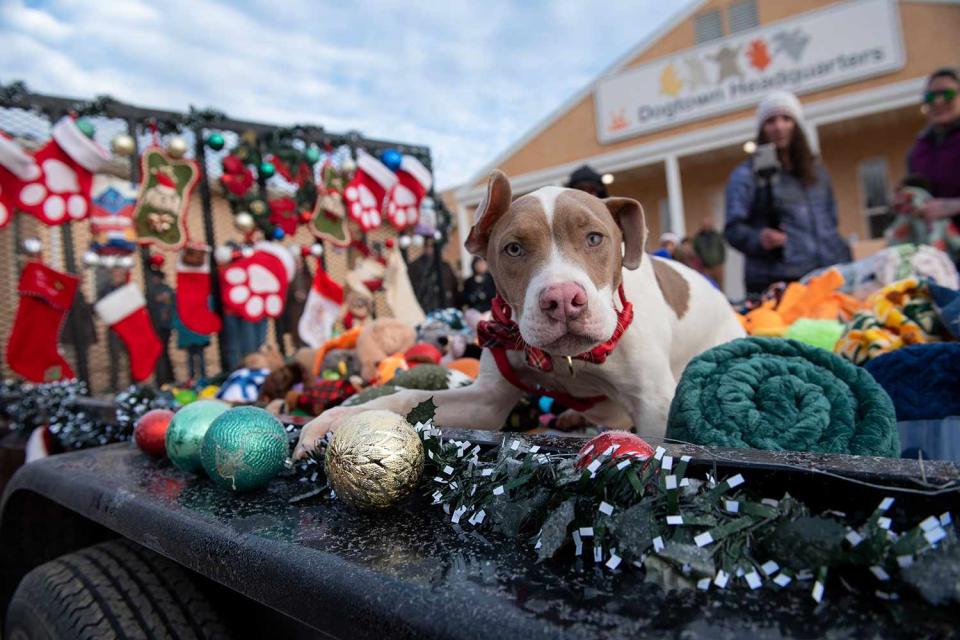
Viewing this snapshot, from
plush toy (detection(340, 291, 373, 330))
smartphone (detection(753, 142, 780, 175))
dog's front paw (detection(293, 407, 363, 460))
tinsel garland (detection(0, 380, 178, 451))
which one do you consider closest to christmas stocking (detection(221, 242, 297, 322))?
plush toy (detection(340, 291, 373, 330))

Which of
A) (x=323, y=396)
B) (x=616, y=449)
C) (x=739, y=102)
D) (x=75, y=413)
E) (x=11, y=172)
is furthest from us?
(x=739, y=102)

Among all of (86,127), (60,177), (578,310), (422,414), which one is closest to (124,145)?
(86,127)

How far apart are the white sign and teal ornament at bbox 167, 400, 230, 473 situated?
11559 mm

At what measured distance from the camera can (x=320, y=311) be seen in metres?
5.02

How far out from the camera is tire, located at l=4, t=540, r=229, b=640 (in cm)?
115

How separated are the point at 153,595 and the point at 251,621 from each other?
20cm

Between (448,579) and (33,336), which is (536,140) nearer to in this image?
(33,336)

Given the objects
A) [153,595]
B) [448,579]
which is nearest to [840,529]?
[448,579]

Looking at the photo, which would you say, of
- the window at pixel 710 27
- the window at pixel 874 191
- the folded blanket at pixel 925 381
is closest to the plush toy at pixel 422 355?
the folded blanket at pixel 925 381

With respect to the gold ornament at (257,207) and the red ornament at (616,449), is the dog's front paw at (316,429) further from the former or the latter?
the gold ornament at (257,207)

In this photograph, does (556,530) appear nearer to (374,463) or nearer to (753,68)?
(374,463)

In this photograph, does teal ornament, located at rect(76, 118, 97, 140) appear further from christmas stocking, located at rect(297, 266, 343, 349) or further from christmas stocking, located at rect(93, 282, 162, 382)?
christmas stocking, located at rect(297, 266, 343, 349)

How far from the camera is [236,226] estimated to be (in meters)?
4.92

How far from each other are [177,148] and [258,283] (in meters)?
1.13
